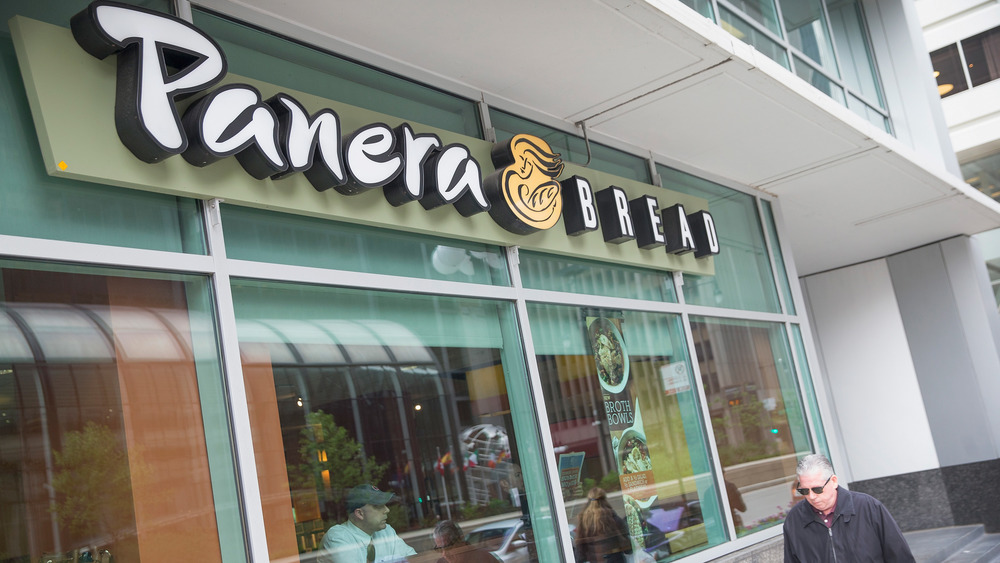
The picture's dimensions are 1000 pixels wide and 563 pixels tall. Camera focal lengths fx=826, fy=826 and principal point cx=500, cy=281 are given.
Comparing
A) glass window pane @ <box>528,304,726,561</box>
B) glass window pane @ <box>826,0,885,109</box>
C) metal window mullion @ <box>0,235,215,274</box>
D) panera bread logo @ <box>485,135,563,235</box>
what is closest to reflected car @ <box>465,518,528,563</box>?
glass window pane @ <box>528,304,726,561</box>

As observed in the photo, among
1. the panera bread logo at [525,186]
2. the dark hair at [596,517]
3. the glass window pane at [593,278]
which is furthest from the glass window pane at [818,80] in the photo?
the dark hair at [596,517]

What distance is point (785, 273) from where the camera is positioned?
8.88m

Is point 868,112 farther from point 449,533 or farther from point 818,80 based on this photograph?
point 449,533

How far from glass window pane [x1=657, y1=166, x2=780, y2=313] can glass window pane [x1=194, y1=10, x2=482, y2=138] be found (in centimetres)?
273

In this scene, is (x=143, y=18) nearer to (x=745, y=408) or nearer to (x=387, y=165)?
(x=387, y=165)

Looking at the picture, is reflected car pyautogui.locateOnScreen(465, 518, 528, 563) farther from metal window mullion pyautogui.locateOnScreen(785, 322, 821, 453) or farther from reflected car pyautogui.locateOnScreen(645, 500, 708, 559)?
metal window mullion pyautogui.locateOnScreen(785, 322, 821, 453)

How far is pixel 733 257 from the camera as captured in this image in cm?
811

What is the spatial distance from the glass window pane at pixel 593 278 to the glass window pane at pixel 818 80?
2.73 metres

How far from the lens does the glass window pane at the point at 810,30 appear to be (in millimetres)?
8156

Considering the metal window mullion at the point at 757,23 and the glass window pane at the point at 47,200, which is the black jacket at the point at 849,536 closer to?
the glass window pane at the point at 47,200

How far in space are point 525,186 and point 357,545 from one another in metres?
2.45

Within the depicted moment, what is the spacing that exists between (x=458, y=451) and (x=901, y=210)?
7513 mm

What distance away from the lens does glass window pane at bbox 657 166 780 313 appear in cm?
751

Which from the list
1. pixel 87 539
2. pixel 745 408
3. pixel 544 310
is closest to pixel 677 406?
pixel 745 408
